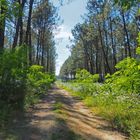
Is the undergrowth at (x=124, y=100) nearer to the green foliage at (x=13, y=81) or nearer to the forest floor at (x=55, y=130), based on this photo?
the forest floor at (x=55, y=130)

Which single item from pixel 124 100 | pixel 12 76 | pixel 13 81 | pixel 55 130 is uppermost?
pixel 12 76

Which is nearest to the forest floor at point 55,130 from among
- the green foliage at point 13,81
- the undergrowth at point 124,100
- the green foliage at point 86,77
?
the undergrowth at point 124,100

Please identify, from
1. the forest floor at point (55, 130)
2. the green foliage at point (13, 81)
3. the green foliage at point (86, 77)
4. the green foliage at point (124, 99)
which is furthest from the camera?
the green foliage at point (86, 77)

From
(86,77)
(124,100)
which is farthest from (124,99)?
(86,77)

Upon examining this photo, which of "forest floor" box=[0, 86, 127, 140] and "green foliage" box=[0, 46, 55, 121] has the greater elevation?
"green foliage" box=[0, 46, 55, 121]

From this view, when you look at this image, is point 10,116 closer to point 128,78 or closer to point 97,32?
point 128,78

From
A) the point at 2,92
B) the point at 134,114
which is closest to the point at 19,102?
the point at 2,92

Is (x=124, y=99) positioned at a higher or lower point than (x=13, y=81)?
lower

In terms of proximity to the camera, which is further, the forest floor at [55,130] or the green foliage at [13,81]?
the green foliage at [13,81]

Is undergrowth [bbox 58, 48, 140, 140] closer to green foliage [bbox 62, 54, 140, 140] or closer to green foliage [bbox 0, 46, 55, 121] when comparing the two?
green foliage [bbox 62, 54, 140, 140]

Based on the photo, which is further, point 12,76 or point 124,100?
point 12,76

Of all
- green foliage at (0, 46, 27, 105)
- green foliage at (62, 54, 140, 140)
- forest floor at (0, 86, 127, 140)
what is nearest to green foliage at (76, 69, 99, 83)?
green foliage at (62, 54, 140, 140)

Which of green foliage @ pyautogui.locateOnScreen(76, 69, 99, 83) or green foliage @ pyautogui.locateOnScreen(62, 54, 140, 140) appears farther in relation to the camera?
green foliage @ pyautogui.locateOnScreen(76, 69, 99, 83)

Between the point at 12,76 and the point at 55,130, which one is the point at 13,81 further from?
the point at 55,130
